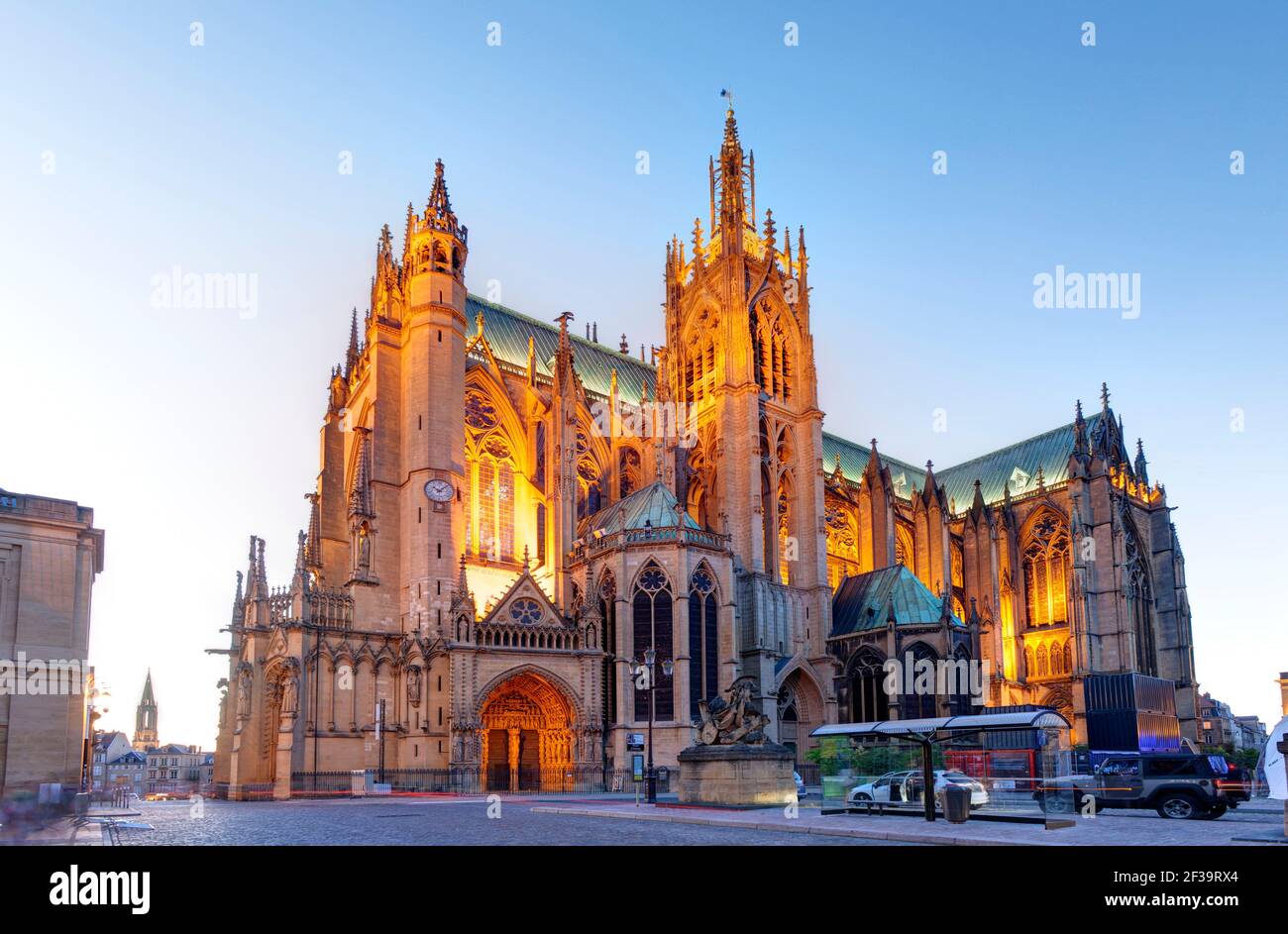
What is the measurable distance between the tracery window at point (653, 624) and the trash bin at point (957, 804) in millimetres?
23699

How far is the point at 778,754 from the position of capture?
26656 millimetres

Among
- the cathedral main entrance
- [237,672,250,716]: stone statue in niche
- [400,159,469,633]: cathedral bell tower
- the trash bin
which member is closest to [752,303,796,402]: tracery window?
[400,159,469,633]: cathedral bell tower

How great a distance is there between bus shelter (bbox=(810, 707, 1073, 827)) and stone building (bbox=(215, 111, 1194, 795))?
50.4ft

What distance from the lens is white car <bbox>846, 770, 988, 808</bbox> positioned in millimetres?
24359

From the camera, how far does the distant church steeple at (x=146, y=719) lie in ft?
544

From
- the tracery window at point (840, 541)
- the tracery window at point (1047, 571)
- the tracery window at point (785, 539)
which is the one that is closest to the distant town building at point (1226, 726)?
the tracery window at point (1047, 571)

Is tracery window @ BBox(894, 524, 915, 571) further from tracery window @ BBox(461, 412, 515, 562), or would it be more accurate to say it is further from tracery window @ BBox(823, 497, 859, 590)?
tracery window @ BBox(461, 412, 515, 562)

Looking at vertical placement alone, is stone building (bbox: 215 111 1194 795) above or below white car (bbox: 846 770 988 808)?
above

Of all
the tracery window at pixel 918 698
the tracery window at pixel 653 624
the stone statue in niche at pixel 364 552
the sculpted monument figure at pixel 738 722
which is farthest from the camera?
the tracery window at pixel 918 698

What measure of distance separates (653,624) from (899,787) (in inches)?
811

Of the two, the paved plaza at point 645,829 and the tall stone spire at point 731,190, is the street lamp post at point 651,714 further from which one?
the tall stone spire at point 731,190
